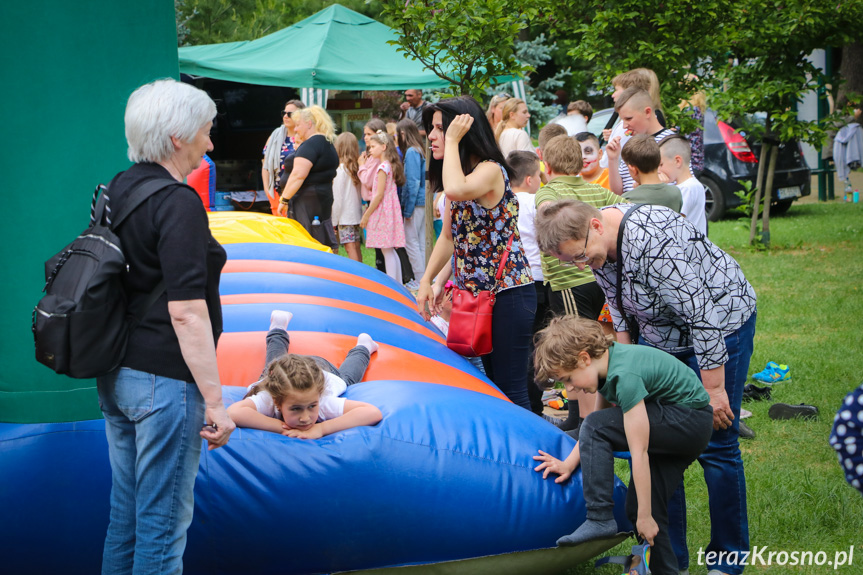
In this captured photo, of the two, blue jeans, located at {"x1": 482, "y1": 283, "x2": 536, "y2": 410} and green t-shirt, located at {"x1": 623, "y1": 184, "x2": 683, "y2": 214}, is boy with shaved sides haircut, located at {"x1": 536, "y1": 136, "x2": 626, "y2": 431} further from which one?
blue jeans, located at {"x1": 482, "y1": 283, "x2": 536, "y2": 410}

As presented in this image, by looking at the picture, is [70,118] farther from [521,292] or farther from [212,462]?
[521,292]

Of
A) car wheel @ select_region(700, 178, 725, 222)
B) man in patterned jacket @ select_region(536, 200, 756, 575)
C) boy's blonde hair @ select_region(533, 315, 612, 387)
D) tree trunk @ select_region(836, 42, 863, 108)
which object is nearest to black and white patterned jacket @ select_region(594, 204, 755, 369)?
man in patterned jacket @ select_region(536, 200, 756, 575)

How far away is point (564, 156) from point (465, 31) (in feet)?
4.13

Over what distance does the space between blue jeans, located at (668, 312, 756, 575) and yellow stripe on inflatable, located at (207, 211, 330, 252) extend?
421 centimetres

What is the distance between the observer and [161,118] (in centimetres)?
255

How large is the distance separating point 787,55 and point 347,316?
7632 millimetres

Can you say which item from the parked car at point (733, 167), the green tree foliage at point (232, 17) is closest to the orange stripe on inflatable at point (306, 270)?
the parked car at point (733, 167)

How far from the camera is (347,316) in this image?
4668 millimetres

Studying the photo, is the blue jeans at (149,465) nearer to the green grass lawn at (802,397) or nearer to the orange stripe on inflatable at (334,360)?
the orange stripe on inflatable at (334,360)

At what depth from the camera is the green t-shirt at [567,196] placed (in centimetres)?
518

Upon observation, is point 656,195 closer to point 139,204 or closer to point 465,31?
point 465,31

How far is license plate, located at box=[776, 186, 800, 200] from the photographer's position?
43.4ft

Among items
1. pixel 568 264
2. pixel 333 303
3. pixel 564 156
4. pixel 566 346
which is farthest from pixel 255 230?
pixel 566 346

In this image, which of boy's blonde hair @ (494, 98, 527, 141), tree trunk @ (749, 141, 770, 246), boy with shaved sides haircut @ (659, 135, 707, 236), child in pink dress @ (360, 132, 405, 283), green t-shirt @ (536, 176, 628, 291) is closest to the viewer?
green t-shirt @ (536, 176, 628, 291)
